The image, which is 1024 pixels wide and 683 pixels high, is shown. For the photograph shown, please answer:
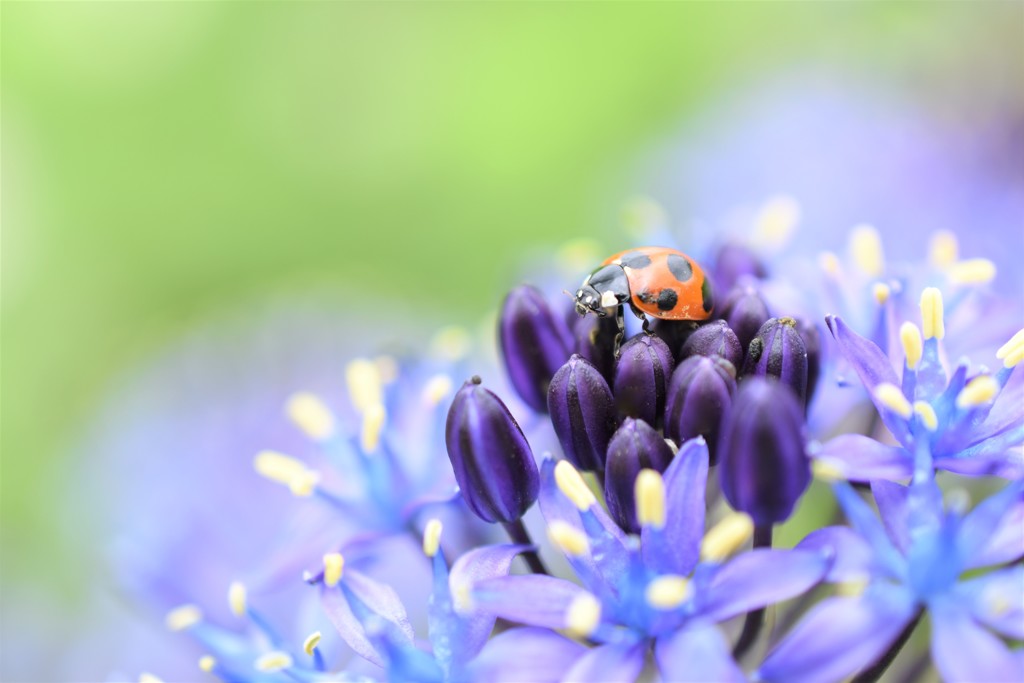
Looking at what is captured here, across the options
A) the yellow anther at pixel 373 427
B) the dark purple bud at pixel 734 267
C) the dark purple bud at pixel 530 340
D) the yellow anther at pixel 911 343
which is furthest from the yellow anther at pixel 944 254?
the yellow anther at pixel 373 427

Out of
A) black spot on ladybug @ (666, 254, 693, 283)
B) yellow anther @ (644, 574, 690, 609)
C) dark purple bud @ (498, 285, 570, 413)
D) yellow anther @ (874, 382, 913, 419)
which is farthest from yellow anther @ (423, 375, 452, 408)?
yellow anther @ (874, 382, 913, 419)

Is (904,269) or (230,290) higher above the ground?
(230,290)

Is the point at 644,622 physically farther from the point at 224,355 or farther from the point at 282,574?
the point at 224,355

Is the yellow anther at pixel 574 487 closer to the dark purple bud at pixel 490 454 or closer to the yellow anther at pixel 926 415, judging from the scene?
the dark purple bud at pixel 490 454

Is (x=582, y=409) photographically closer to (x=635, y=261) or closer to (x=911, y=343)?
(x=635, y=261)

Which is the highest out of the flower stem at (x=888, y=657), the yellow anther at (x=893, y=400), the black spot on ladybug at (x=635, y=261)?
the black spot on ladybug at (x=635, y=261)

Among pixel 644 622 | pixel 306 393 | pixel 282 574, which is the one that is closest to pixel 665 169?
pixel 306 393

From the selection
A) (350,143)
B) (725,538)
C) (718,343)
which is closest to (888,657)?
(725,538)
